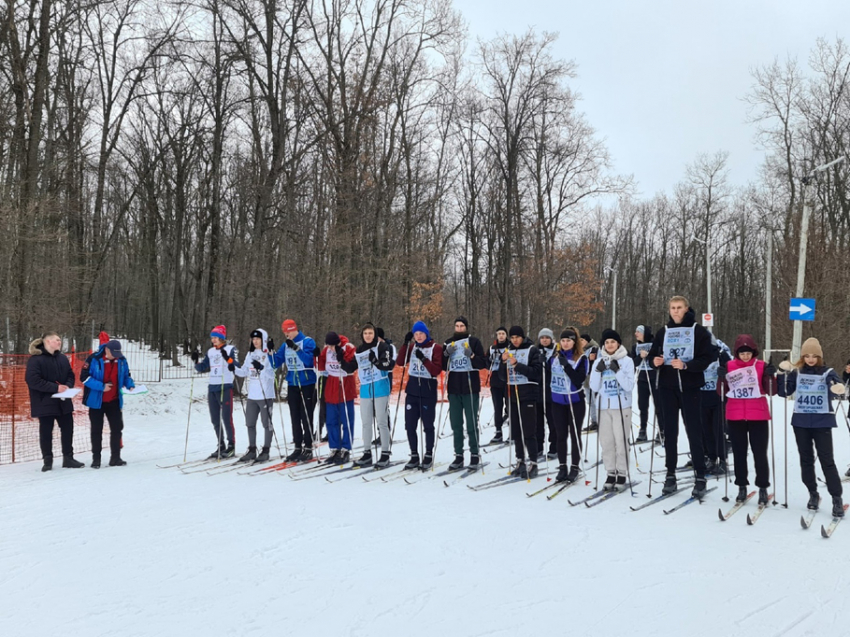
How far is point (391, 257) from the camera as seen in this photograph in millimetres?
20469

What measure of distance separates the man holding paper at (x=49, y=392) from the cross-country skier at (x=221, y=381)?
1.80 meters

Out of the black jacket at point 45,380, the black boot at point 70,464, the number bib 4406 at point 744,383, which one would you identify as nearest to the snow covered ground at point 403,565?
the number bib 4406 at point 744,383

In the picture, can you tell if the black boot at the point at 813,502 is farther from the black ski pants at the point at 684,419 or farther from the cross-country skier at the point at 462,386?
the cross-country skier at the point at 462,386

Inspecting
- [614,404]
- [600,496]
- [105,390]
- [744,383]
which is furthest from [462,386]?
[105,390]

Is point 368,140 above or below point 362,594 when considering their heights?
above

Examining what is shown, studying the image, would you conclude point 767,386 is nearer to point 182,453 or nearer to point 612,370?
point 612,370

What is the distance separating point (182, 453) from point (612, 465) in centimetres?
695

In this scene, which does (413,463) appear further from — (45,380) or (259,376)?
(45,380)

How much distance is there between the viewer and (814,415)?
611 centimetres

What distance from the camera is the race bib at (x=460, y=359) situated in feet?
27.2

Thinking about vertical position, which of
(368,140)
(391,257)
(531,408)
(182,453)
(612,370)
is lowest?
(182,453)

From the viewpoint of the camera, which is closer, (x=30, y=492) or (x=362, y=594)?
(x=362, y=594)

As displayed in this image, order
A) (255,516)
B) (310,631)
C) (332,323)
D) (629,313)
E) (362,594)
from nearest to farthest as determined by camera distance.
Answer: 1. (310,631)
2. (362,594)
3. (255,516)
4. (332,323)
5. (629,313)

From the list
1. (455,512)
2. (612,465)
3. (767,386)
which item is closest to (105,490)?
(455,512)
